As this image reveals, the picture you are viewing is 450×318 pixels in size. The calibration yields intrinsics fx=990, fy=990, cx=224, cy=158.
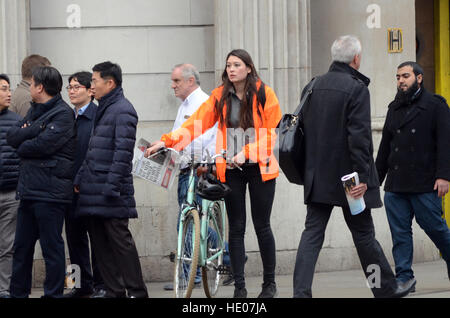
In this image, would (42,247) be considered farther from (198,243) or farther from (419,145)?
(419,145)

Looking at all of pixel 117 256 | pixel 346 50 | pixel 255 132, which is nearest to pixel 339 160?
pixel 346 50

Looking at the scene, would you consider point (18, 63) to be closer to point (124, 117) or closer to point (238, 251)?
point (124, 117)

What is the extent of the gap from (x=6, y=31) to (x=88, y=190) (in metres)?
2.93

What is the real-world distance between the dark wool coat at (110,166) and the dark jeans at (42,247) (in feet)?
0.80

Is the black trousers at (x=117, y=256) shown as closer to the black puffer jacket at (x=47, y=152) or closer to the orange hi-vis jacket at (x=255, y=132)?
the black puffer jacket at (x=47, y=152)

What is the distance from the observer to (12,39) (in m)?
10.2

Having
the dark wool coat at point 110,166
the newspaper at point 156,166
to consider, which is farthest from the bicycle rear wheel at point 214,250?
the dark wool coat at point 110,166

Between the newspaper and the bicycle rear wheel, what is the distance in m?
0.52

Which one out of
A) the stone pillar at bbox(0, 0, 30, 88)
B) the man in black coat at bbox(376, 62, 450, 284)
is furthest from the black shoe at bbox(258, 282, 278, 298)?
the stone pillar at bbox(0, 0, 30, 88)

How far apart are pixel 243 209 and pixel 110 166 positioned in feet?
3.78

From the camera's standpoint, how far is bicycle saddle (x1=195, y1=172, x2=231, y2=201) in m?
7.87

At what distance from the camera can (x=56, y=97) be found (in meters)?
8.27

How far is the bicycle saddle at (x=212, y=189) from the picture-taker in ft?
25.8
